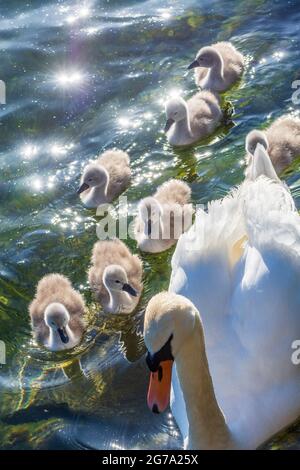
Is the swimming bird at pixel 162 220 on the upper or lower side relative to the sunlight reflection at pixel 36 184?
lower

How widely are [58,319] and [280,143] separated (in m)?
2.47

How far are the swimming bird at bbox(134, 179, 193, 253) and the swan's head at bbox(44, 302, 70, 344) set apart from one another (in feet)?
3.34

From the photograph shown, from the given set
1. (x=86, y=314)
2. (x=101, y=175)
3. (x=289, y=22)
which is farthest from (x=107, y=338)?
(x=289, y=22)

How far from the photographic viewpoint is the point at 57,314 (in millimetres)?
5773

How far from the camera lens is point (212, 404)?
174 inches

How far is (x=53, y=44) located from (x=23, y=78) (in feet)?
2.19

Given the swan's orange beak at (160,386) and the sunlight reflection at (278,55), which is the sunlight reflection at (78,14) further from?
the swan's orange beak at (160,386)

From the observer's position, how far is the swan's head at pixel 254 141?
269 inches

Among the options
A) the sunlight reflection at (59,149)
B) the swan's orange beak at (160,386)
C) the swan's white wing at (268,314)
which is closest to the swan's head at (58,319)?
the swan's white wing at (268,314)

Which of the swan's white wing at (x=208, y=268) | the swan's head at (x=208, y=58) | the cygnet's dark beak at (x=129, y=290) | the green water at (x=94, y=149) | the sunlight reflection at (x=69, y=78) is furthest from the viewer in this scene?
the sunlight reflection at (x=69, y=78)

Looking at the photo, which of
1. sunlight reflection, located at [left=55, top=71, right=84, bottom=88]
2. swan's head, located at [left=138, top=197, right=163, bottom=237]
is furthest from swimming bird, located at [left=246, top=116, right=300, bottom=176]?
sunlight reflection, located at [left=55, top=71, right=84, bottom=88]

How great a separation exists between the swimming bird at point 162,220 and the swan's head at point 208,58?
71.2 inches

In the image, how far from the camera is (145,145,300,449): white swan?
441cm
